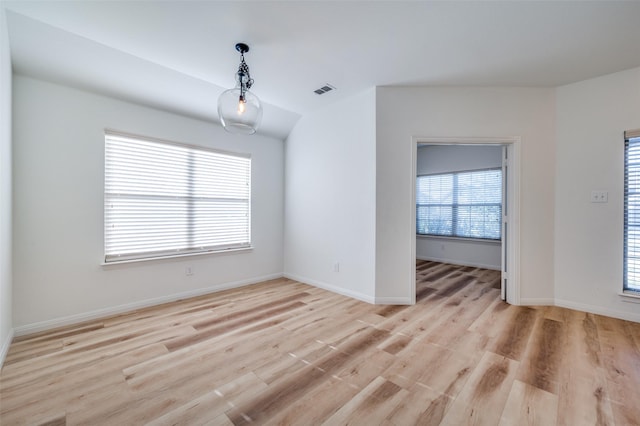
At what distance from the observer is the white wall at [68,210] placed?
2537 mm

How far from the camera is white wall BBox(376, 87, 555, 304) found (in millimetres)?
3254

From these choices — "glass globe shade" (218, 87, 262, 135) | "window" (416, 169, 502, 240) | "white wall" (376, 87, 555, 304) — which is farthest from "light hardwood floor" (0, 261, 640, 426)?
"window" (416, 169, 502, 240)

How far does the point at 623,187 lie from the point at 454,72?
2.24m

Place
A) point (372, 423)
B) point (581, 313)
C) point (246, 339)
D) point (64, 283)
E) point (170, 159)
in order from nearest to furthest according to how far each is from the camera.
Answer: point (372, 423) → point (246, 339) → point (64, 283) → point (581, 313) → point (170, 159)

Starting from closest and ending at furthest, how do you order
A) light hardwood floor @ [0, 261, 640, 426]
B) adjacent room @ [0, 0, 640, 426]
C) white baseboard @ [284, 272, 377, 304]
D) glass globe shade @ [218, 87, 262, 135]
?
light hardwood floor @ [0, 261, 640, 426] < adjacent room @ [0, 0, 640, 426] < glass globe shade @ [218, 87, 262, 135] < white baseboard @ [284, 272, 377, 304]

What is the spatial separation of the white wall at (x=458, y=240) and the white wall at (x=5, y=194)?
6.73m

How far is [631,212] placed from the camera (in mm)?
2854

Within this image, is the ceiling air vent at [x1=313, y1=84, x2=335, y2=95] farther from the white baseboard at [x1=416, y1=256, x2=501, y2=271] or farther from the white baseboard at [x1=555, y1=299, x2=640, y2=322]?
the white baseboard at [x1=416, y1=256, x2=501, y2=271]

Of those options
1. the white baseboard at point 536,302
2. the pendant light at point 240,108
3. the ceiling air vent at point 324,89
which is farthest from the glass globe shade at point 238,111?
the white baseboard at point 536,302

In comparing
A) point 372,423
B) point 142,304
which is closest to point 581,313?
point 372,423

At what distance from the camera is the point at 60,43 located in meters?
Answer: 2.33

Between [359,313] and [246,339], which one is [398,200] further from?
[246,339]

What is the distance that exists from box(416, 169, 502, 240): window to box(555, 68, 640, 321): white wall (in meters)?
2.20

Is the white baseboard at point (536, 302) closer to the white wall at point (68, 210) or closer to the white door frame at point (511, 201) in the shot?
the white door frame at point (511, 201)
